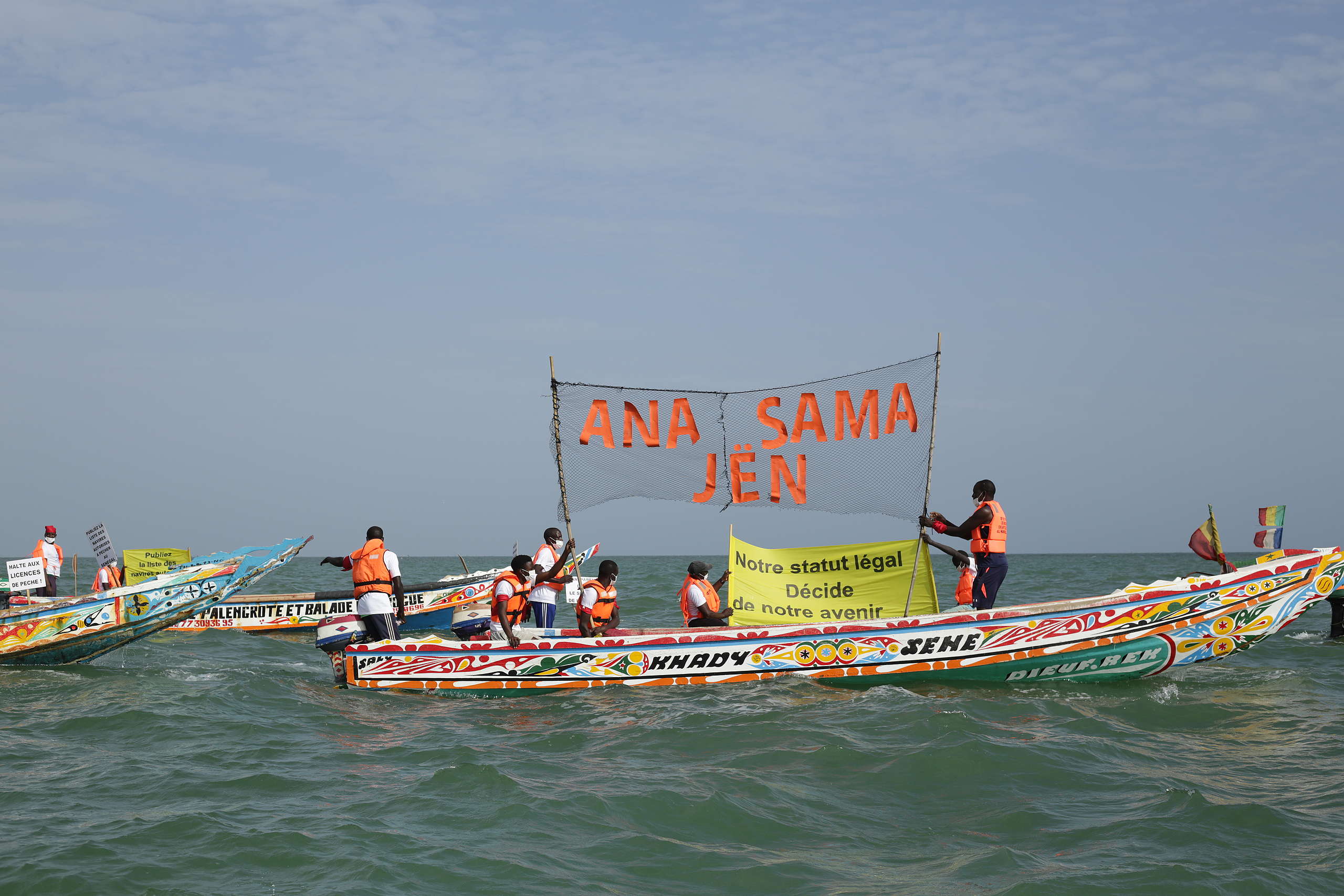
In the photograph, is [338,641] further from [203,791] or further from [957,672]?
[957,672]

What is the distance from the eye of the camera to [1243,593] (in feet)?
38.0

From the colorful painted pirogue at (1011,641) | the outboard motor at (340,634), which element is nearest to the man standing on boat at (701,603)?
the colorful painted pirogue at (1011,641)

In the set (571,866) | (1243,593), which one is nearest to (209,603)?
(571,866)

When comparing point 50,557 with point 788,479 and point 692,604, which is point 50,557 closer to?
point 692,604

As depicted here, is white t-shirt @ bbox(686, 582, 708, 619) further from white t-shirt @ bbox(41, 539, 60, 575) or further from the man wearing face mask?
white t-shirt @ bbox(41, 539, 60, 575)

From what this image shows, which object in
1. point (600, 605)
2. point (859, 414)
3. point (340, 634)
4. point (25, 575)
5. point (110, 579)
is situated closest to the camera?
point (859, 414)

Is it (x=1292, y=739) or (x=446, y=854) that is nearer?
(x=446, y=854)

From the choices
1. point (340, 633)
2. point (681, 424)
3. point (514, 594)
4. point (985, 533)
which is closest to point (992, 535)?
point (985, 533)

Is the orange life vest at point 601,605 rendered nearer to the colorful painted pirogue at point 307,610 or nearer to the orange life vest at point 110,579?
the colorful painted pirogue at point 307,610

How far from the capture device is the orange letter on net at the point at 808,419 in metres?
12.3

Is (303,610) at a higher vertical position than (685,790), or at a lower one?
higher

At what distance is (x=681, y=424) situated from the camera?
12.6m

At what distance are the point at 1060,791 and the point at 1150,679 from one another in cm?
504

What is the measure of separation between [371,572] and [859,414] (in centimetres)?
669
